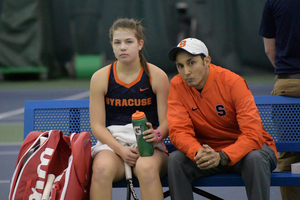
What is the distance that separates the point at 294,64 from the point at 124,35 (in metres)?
1.34

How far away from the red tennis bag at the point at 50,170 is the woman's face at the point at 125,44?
0.65 metres

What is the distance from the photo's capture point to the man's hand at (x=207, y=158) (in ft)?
8.21

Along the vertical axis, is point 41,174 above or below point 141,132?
below

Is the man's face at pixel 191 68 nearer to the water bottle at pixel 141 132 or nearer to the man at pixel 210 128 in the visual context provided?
the man at pixel 210 128

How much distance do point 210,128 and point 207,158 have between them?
1.02 ft

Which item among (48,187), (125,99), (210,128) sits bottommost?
(48,187)

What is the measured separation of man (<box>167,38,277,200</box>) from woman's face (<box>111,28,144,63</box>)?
0.34m

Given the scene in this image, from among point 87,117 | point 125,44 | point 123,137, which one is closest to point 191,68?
point 125,44

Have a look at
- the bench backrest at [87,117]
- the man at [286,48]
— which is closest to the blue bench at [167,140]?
the bench backrest at [87,117]

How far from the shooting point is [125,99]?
2.95 meters

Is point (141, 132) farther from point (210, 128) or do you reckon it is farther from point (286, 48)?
point (286, 48)

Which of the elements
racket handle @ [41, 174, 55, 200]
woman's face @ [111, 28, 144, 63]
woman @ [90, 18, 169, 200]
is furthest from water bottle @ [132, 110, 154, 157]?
racket handle @ [41, 174, 55, 200]

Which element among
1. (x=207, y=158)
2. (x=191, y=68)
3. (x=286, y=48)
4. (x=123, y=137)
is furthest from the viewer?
(x=286, y=48)

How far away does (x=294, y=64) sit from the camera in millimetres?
3049
